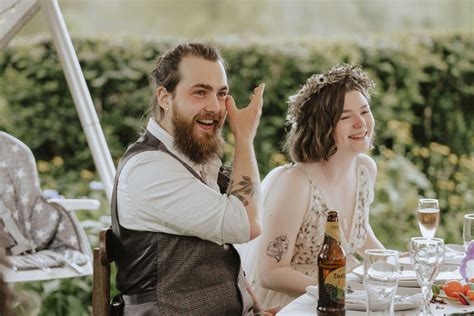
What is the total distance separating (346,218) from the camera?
3078 millimetres

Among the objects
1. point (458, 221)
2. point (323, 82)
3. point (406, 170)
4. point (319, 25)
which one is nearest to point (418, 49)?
point (406, 170)

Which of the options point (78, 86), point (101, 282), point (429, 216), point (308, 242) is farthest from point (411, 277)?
point (78, 86)

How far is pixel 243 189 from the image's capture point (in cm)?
235

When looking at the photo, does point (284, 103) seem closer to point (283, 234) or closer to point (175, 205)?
point (283, 234)

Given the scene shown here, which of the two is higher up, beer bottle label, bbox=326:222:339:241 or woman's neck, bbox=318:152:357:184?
woman's neck, bbox=318:152:357:184

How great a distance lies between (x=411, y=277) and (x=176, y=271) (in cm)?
67

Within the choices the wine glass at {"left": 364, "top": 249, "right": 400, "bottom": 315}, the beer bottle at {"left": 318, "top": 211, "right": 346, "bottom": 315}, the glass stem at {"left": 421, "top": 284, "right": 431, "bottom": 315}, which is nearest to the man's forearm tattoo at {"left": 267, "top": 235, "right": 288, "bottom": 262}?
the beer bottle at {"left": 318, "top": 211, "right": 346, "bottom": 315}

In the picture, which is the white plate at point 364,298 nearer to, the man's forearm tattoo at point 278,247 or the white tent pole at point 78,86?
the man's forearm tattoo at point 278,247

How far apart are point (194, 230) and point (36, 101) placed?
3533mm

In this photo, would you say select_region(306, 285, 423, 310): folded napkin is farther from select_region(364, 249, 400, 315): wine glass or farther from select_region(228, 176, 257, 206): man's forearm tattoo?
select_region(228, 176, 257, 206): man's forearm tattoo

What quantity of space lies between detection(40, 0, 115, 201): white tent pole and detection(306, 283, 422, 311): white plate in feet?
5.81

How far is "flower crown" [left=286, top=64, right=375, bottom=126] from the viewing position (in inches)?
120

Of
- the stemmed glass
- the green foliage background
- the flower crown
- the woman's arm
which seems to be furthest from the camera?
the green foliage background

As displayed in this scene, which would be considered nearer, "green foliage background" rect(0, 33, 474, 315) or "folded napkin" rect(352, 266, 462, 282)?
"folded napkin" rect(352, 266, 462, 282)
